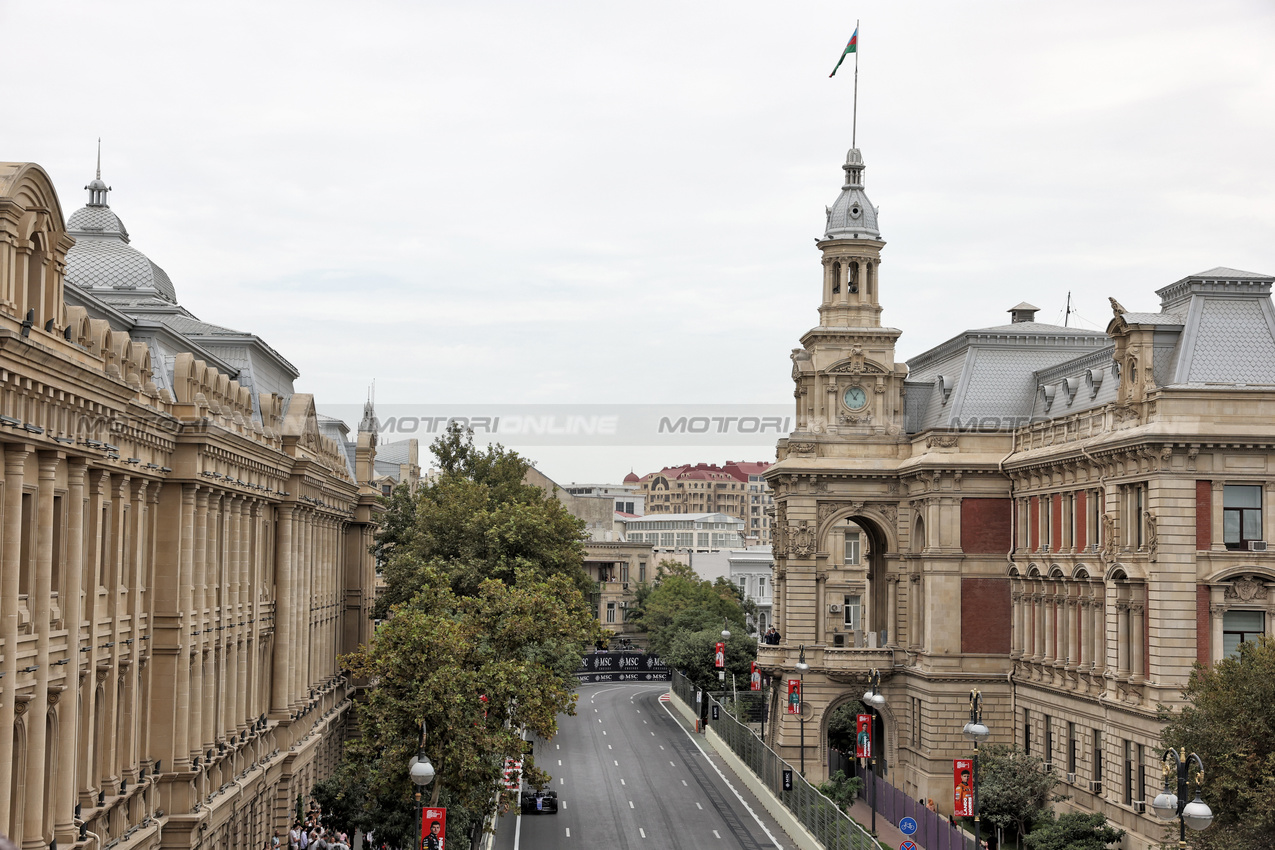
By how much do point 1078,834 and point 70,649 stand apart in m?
33.0

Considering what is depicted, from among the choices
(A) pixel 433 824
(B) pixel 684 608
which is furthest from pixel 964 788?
(B) pixel 684 608

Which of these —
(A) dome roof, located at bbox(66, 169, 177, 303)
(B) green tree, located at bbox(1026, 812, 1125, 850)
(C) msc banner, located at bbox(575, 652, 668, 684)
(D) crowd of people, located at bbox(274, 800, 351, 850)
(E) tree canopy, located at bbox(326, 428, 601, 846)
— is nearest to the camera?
(E) tree canopy, located at bbox(326, 428, 601, 846)

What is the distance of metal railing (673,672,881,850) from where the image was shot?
146ft

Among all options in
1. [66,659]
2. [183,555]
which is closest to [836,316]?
[183,555]

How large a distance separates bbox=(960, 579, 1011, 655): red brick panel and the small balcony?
192 inches

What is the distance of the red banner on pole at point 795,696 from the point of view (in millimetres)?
63719

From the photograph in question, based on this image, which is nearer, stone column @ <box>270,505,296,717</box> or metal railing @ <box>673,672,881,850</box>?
metal railing @ <box>673,672,881,850</box>

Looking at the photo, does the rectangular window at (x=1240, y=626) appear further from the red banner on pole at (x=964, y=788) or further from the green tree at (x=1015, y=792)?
the red banner on pole at (x=964, y=788)

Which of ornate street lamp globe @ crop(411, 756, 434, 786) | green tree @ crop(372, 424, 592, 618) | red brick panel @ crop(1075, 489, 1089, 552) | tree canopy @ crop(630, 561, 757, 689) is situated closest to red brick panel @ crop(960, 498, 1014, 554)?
red brick panel @ crop(1075, 489, 1089, 552)

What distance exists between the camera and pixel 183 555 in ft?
108

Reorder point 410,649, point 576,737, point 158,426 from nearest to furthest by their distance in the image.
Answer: point 158,426, point 410,649, point 576,737

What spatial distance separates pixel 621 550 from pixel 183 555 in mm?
130248

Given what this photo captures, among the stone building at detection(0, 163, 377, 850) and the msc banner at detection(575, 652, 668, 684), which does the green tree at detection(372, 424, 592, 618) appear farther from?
the msc banner at detection(575, 652, 668, 684)

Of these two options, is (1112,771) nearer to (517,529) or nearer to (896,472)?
(896,472)
